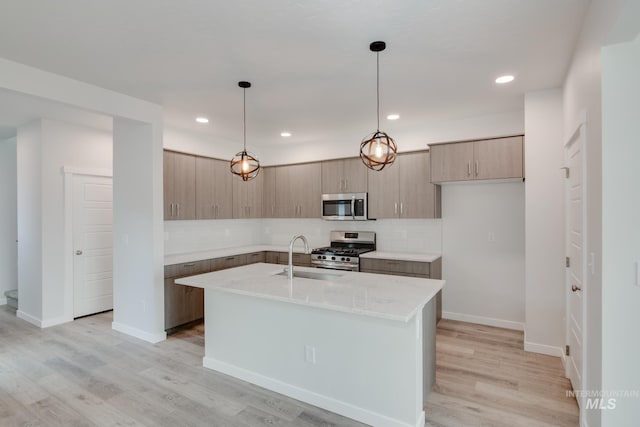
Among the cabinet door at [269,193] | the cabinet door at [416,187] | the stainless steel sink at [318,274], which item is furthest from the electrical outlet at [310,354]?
the cabinet door at [269,193]

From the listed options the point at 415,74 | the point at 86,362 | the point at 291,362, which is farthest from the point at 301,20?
the point at 86,362

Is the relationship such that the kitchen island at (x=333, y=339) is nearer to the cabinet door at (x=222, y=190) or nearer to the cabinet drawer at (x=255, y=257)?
the cabinet drawer at (x=255, y=257)

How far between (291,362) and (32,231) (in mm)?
4256

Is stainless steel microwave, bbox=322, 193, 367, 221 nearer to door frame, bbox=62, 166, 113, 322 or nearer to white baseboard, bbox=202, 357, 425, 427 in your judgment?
white baseboard, bbox=202, 357, 425, 427

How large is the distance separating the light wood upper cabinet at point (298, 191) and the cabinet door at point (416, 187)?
54.7 inches

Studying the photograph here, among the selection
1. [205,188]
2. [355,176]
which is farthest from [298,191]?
[205,188]

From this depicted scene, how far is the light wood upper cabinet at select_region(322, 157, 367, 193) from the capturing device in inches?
200

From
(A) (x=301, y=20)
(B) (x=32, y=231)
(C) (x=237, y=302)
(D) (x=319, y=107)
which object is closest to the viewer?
(A) (x=301, y=20)

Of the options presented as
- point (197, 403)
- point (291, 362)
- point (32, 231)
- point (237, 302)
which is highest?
point (32, 231)

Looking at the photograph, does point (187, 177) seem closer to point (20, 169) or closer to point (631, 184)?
point (20, 169)

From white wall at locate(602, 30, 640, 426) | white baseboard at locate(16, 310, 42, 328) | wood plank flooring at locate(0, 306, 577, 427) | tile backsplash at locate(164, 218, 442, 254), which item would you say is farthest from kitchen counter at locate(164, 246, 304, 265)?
white wall at locate(602, 30, 640, 426)

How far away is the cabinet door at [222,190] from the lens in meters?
5.21

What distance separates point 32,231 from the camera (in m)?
4.60

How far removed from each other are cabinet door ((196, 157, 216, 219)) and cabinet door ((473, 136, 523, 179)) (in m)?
3.68
